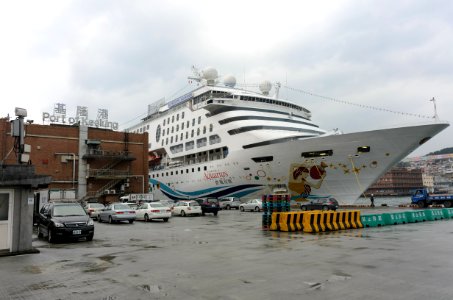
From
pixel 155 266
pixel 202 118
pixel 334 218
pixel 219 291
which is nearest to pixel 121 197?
pixel 202 118

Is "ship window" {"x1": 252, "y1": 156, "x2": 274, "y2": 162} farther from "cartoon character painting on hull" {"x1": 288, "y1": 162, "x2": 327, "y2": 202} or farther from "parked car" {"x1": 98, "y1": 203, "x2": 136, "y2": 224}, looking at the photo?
"parked car" {"x1": 98, "y1": 203, "x2": 136, "y2": 224}

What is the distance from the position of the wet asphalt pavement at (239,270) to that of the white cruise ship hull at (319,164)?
17.2 m

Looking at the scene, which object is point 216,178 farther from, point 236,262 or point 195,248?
point 236,262

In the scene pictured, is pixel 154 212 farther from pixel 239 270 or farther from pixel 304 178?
pixel 239 270

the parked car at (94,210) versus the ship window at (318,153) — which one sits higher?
the ship window at (318,153)

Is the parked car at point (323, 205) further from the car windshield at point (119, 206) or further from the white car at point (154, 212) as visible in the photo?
the car windshield at point (119, 206)

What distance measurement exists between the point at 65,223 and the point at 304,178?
23030 mm

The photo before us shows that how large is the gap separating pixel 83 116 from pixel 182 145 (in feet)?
41.9

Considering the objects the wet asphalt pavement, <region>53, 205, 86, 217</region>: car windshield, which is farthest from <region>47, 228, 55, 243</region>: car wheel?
the wet asphalt pavement

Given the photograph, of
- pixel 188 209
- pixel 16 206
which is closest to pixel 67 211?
pixel 16 206

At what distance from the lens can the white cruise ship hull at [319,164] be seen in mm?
28750

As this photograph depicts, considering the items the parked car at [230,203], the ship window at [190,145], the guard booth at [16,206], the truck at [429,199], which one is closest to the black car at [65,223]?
the guard booth at [16,206]

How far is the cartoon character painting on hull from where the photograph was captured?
31.7 m

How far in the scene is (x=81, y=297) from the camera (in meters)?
6.05
